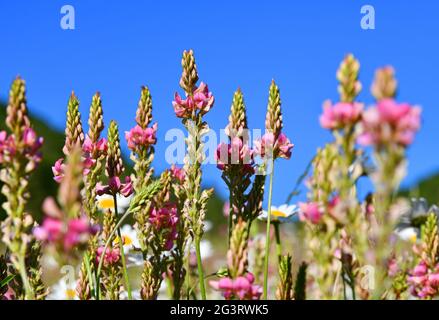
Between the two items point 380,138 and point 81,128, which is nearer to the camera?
point 380,138

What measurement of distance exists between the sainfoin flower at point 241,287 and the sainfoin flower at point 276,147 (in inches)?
33.8

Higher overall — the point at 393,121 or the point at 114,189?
the point at 114,189

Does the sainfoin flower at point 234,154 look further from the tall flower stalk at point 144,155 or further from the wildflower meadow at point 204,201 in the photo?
the tall flower stalk at point 144,155

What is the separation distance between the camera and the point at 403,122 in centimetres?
136

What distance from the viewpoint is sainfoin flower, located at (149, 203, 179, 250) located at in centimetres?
277

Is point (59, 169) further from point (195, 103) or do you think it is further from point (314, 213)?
point (314, 213)

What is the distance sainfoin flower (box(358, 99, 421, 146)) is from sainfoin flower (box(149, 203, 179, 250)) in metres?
1.52

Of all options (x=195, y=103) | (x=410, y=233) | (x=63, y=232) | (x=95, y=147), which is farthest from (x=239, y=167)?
(x=410, y=233)

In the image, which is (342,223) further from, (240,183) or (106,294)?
(106,294)

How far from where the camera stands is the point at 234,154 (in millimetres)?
2719

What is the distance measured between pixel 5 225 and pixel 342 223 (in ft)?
2.93

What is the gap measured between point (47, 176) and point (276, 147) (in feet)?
80.0

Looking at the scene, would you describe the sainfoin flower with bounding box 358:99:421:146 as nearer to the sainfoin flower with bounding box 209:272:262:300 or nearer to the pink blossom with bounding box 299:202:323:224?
the pink blossom with bounding box 299:202:323:224

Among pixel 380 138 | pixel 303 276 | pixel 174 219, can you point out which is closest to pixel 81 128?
pixel 174 219
